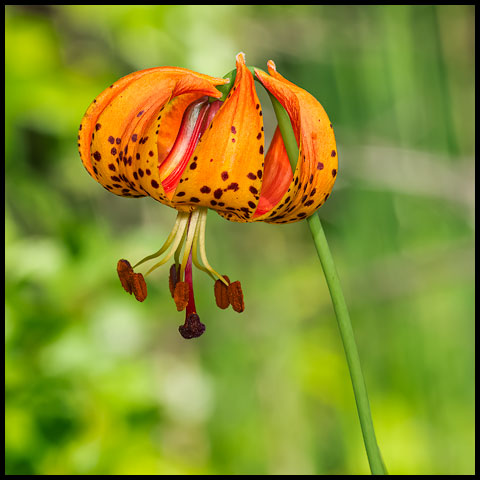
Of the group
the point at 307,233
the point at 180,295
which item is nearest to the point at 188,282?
the point at 180,295

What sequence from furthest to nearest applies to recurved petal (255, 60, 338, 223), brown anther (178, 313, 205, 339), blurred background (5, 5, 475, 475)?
blurred background (5, 5, 475, 475) < brown anther (178, 313, 205, 339) < recurved petal (255, 60, 338, 223)

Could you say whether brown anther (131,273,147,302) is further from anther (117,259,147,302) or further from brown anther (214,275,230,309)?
brown anther (214,275,230,309)

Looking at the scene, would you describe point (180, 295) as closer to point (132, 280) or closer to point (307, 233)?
point (132, 280)

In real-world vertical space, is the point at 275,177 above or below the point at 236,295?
above

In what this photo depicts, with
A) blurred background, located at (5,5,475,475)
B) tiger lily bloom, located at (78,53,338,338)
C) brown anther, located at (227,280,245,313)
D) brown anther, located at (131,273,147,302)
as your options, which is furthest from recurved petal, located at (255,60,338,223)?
blurred background, located at (5,5,475,475)

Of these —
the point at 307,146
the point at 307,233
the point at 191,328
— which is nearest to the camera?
the point at 307,146

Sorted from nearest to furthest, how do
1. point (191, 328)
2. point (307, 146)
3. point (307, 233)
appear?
point (307, 146) < point (191, 328) < point (307, 233)

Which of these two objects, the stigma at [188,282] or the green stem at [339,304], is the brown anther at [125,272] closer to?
the stigma at [188,282]
